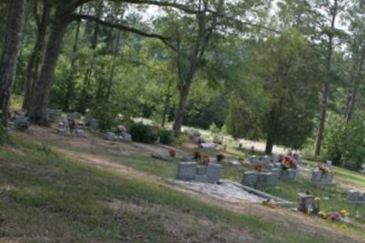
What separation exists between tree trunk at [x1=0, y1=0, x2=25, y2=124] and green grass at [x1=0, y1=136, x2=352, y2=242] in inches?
63.2

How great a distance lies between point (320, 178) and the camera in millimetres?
24250

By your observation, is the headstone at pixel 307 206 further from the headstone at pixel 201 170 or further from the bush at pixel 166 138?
the bush at pixel 166 138

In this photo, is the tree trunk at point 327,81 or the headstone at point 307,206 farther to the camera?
the tree trunk at point 327,81

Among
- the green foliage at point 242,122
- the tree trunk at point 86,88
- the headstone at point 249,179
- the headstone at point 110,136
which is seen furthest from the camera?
the tree trunk at point 86,88

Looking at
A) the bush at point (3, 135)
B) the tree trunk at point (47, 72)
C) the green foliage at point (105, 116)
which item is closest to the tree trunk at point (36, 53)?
the green foliage at point (105, 116)

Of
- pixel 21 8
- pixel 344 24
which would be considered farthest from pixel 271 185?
pixel 344 24

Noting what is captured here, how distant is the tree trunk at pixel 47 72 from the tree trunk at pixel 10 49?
9110 millimetres

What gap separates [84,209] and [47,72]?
15391 millimetres

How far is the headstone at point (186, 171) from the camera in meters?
15.4

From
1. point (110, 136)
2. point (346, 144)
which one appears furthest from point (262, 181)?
point (346, 144)

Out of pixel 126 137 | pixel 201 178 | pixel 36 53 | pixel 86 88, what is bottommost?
pixel 201 178

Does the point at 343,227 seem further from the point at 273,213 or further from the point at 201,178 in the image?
the point at 201,178

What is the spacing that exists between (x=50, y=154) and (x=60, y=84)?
28021 mm

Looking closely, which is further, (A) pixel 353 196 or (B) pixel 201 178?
(A) pixel 353 196
